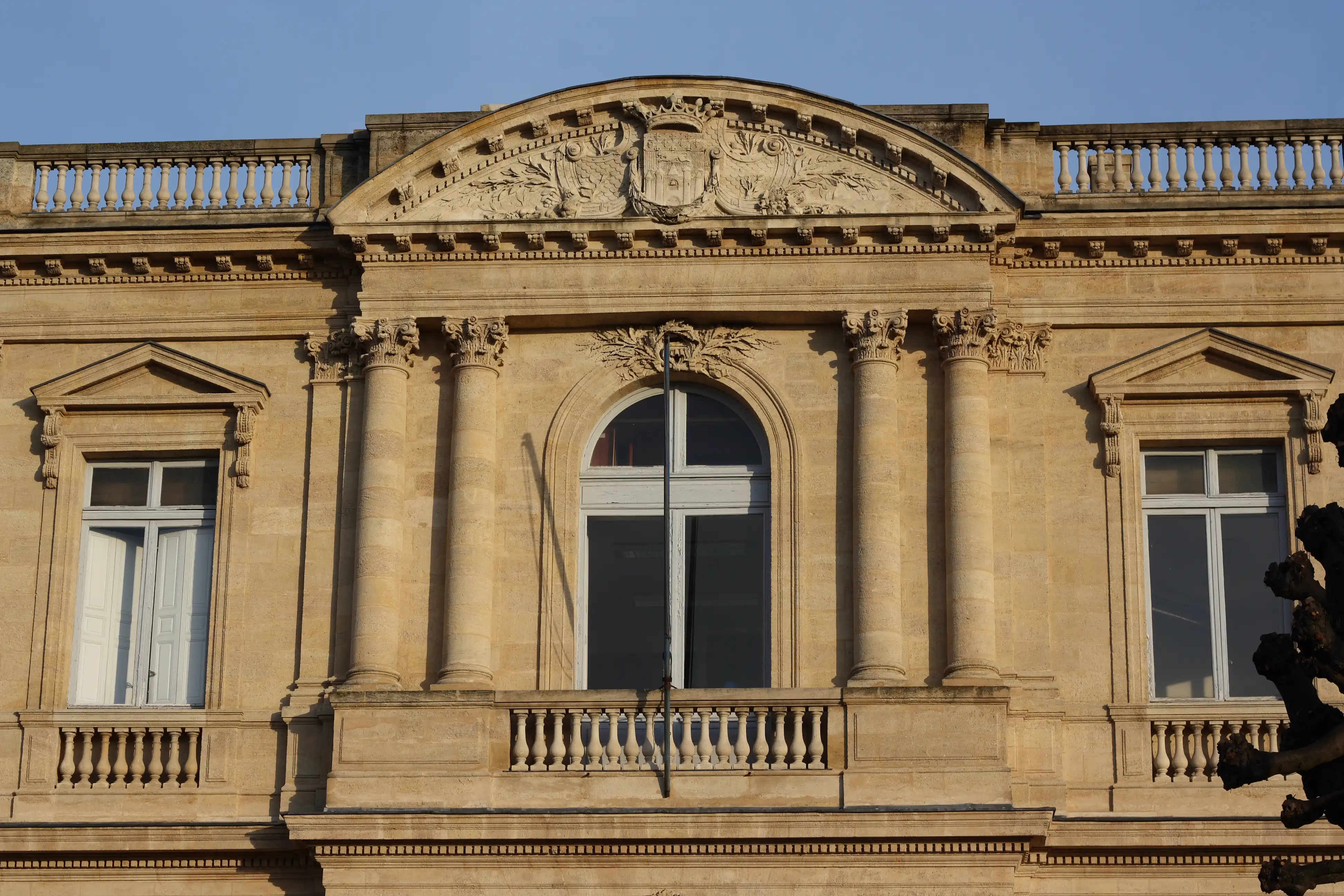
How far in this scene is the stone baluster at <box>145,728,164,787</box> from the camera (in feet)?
60.1

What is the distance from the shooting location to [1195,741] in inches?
706

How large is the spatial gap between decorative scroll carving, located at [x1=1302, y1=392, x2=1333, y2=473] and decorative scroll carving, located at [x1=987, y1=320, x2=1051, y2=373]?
2.07 metres

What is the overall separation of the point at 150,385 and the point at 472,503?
3.02 m

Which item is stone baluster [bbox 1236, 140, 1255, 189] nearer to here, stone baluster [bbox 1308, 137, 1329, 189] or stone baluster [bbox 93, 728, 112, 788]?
stone baluster [bbox 1308, 137, 1329, 189]

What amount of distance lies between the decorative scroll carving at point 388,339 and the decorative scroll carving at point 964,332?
4.17m

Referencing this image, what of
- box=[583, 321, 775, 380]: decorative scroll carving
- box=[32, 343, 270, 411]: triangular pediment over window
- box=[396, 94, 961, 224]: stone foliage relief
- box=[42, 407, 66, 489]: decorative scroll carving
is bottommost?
box=[42, 407, 66, 489]: decorative scroll carving

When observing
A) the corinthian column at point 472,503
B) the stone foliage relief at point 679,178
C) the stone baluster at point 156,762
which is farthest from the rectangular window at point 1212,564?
the stone baluster at point 156,762

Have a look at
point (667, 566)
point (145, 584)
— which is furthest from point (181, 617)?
point (667, 566)

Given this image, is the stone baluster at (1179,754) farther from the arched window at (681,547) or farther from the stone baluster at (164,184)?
the stone baluster at (164,184)

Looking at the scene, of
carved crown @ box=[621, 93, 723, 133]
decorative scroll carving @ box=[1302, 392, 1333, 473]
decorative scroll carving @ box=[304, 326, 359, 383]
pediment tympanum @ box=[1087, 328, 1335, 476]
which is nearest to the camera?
decorative scroll carving @ box=[1302, 392, 1333, 473]

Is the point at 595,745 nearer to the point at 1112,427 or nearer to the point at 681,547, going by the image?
the point at 681,547

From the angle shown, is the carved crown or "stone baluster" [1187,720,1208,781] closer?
"stone baluster" [1187,720,1208,781]

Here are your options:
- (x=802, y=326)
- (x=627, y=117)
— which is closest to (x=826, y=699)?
(x=802, y=326)

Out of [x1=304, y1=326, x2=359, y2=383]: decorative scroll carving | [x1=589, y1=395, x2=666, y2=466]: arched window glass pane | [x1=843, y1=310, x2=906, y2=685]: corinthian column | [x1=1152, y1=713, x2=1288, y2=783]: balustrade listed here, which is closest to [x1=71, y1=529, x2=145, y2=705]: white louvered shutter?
[x1=304, y1=326, x2=359, y2=383]: decorative scroll carving
